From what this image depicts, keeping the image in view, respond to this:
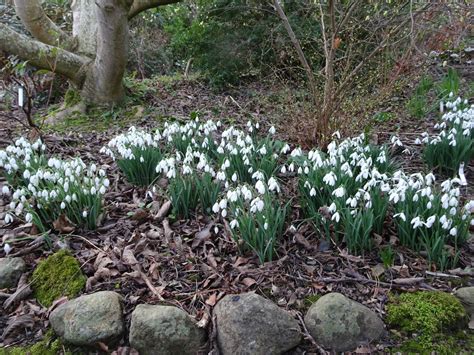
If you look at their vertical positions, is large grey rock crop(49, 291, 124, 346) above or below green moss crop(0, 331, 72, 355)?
above

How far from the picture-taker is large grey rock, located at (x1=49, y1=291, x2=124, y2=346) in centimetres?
210

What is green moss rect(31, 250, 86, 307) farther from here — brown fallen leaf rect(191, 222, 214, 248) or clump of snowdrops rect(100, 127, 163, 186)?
clump of snowdrops rect(100, 127, 163, 186)

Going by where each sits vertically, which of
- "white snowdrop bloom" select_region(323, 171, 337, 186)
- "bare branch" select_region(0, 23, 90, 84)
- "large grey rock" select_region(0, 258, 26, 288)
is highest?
"bare branch" select_region(0, 23, 90, 84)

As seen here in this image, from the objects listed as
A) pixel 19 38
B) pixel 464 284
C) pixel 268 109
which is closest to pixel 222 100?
pixel 268 109

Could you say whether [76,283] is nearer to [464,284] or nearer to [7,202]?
[7,202]

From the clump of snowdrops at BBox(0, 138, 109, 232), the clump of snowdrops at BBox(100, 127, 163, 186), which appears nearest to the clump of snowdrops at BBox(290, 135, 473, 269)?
the clump of snowdrops at BBox(100, 127, 163, 186)

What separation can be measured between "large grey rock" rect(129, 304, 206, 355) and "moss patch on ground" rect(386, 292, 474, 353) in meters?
1.05

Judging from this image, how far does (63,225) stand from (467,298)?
2617 millimetres

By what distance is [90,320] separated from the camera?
6.96 feet

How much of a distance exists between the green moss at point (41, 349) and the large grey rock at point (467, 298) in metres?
2.13

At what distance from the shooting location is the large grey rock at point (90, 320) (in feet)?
6.89

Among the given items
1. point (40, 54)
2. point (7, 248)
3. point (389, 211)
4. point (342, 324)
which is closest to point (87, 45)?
point (40, 54)

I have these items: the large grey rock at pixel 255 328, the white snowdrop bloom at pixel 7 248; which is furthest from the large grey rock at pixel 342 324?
the white snowdrop bloom at pixel 7 248

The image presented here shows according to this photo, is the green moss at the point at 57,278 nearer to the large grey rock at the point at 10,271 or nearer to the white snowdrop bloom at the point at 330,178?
the large grey rock at the point at 10,271
